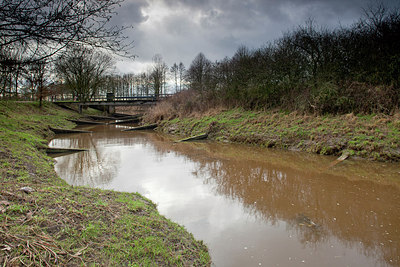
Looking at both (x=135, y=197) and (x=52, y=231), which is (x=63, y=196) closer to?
(x=52, y=231)

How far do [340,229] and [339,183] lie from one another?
2711 mm

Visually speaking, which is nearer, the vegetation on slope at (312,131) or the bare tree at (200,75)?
the vegetation on slope at (312,131)

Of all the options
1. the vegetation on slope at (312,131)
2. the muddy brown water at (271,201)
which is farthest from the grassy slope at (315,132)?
the muddy brown water at (271,201)

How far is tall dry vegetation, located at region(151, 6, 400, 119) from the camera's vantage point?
11.3m

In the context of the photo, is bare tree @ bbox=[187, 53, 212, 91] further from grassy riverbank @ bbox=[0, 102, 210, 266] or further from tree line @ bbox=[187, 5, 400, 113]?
grassy riverbank @ bbox=[0, 102, 210, 266]

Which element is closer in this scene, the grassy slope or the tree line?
the grassy slope

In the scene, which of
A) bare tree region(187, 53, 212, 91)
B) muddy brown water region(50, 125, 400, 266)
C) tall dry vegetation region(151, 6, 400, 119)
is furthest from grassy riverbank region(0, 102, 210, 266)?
bare tree region(187, 53, 212, 91)

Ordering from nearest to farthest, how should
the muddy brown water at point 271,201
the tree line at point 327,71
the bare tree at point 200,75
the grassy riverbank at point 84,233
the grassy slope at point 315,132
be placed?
1. the grassy riverbank at point 84,233
2. the muddy brown water at point 271,201
3. the grassy slope at point 315,132
4. the tree line at point 327,71
5. the bare tree at point 200,75

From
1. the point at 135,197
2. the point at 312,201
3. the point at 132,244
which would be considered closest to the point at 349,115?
the point at 312,201

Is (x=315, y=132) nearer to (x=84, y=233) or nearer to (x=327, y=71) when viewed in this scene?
(x=327, y=71)

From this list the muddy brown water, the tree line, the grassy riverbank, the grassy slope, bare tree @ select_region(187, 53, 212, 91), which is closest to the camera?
the grassy riverbank

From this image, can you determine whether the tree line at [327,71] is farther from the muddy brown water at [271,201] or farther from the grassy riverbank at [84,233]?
the grassy riverbank at [84,233]

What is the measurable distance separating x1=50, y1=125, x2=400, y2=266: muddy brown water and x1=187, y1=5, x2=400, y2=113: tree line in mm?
4249

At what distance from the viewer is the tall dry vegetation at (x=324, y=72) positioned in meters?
11.3
